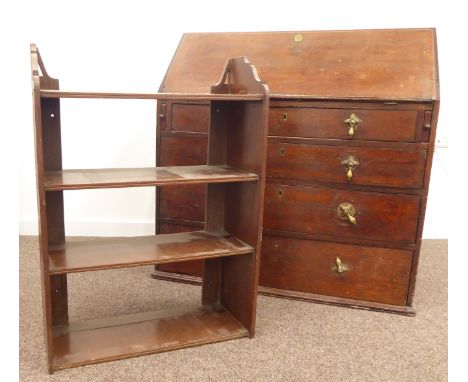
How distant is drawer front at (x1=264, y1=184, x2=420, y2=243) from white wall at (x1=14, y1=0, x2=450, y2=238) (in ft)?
3.75

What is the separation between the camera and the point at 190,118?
2312 millimetres

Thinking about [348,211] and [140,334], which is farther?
[348,211]

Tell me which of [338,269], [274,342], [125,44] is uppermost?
[125,44]

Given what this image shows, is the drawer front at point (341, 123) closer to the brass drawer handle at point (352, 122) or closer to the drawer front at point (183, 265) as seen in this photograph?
the brass drawer handle at point (352, 122)

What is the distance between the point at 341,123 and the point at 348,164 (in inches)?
7.5

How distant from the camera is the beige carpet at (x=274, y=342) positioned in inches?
67.3

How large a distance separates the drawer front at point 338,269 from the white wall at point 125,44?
120 cm

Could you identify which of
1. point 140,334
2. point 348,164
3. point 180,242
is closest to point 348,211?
point 348,164

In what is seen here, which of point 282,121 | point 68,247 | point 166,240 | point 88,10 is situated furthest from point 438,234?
point 88,10

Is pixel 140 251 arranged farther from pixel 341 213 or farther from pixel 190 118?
pixel 341 213

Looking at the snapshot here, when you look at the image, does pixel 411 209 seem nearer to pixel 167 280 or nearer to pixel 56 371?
pixel 167 280

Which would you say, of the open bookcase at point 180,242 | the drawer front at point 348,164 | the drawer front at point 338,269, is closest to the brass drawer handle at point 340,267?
the drawer front at point 338,269

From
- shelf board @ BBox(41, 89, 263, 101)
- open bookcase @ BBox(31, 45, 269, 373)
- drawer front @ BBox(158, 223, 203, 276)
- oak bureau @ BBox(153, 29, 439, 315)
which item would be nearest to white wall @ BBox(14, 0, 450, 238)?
oak bureau @ BBox(153, 29, 439, 315)

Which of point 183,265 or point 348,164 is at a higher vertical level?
point 348,164
